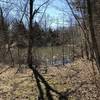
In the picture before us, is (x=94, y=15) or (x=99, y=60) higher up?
(x=94, y=15)

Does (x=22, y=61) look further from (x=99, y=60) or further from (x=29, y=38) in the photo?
(x=99, y=60)

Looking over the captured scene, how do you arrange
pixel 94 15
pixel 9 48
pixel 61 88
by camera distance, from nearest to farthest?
1. pixel 94 15
2. pixel 61 88
3. pixel 9 48

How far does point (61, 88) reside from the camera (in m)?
9.88

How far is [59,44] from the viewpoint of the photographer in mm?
23797

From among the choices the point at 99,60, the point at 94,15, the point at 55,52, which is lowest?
the point at 55,52

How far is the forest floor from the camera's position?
894cm

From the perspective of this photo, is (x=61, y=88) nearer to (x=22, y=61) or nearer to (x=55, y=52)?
(x=22, y=61)

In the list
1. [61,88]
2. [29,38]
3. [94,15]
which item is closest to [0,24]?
[29,38]

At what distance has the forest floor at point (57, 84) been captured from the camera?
352 inches

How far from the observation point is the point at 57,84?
34.7ft

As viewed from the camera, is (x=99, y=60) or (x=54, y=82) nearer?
(x=99, y=60)

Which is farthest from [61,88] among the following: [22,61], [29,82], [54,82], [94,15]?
[22,61]

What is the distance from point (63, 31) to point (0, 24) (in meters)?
6.32

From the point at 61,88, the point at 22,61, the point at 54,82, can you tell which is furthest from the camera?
the point at 22,61
